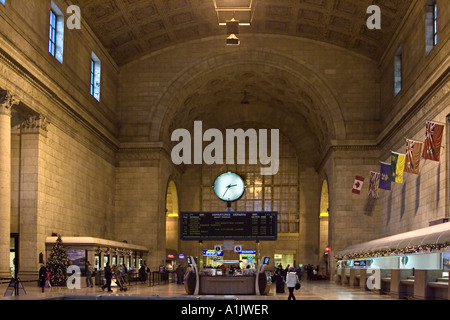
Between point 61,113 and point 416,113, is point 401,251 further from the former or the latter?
point 61,113

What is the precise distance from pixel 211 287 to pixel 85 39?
54.2 ft

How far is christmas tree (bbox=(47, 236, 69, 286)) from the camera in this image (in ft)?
97.2

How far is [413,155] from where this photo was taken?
96.5ft

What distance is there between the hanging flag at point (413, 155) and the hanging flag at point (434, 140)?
167 cm

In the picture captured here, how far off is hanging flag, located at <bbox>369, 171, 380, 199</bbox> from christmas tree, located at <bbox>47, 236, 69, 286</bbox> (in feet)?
58.4

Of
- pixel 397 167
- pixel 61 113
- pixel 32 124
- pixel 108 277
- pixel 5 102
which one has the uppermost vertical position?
pixel 61 113

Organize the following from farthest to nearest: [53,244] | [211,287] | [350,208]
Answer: [350,208], [53,244], [211,287]

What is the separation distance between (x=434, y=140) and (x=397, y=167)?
4615 mm

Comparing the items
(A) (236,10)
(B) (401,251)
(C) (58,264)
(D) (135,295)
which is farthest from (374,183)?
(C) (58,264)

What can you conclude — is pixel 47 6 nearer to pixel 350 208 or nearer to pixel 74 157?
pixel 74 157

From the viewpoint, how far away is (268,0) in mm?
38625

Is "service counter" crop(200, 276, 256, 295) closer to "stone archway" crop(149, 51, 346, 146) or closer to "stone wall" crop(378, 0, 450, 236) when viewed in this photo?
"stone wall" crop(378, 0, 450, 236)

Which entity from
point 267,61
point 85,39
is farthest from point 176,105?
point 85,39

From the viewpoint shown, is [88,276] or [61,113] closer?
[88,276]
